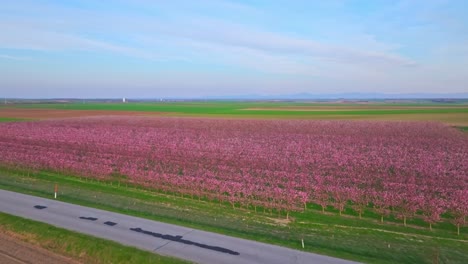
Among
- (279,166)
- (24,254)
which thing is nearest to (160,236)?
(24,254)

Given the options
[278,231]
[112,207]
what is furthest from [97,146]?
[278,231]

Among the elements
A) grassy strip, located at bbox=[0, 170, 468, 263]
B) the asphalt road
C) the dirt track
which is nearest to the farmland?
grassy strip, located at bbox=[0, 170, 468, 263]

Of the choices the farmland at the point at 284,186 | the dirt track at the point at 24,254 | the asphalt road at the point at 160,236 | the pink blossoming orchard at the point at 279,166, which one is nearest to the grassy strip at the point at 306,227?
the farmland at the point at 284,186

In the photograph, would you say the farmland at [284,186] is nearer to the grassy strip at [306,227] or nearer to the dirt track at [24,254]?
the grassy strip at [306,227]

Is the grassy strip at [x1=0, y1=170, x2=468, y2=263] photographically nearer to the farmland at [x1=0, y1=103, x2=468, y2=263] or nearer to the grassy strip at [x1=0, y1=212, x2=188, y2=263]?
the farmland at [x1=0, y1=103, x2=468, y2=263]

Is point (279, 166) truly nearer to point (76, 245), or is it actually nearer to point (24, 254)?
point (76, 245)
